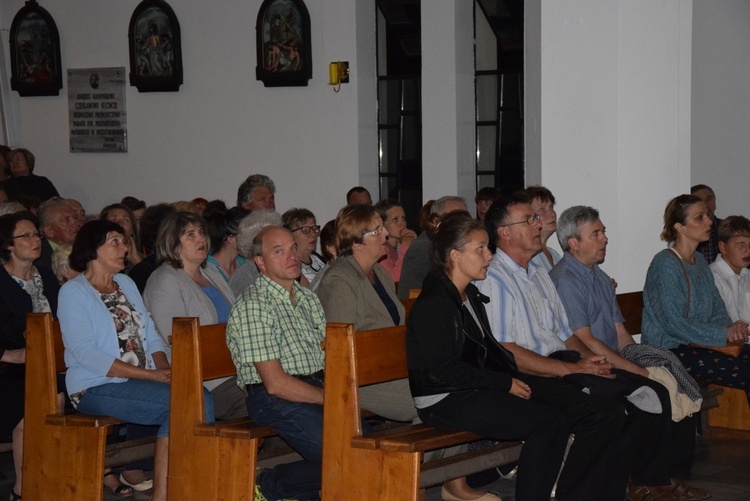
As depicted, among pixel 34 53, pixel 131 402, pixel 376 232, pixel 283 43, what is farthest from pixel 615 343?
pixel 34 53

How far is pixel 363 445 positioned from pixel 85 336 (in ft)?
4.69

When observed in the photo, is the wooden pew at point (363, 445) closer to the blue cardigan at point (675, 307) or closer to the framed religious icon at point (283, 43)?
the blue cardigan at point (675, 307)

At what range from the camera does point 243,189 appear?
29.3 ft

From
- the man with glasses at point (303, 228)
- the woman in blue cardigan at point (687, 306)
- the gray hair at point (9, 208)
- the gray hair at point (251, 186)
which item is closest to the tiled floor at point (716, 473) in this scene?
the woman in blue cardigan at point (687, 306)

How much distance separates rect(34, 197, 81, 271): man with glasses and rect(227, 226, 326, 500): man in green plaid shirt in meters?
2.80

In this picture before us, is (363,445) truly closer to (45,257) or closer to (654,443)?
(654,443)

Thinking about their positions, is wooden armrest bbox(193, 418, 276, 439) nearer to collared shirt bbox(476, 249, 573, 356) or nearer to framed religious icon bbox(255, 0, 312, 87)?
collared shirt bbox(476, 249, 573, 356)

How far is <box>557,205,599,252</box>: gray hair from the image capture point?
599cm

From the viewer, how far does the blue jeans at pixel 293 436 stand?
4789 millimetres

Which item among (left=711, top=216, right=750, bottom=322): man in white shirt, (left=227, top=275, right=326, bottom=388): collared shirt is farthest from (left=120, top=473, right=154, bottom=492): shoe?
(left=711, top=216, right=750, bottom=322): man in white shirt

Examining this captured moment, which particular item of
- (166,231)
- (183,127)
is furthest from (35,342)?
(183,127)

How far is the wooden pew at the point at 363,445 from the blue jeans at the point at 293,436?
0.16 m

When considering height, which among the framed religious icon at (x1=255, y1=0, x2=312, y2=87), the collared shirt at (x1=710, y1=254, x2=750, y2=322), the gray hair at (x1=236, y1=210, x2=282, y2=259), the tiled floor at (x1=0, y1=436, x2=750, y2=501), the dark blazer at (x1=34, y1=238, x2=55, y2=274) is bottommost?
the tiled floor at (x1=0, y1=436, x2=750, y2=501)

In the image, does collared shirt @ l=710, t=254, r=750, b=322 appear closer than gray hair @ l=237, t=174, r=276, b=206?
Yes
